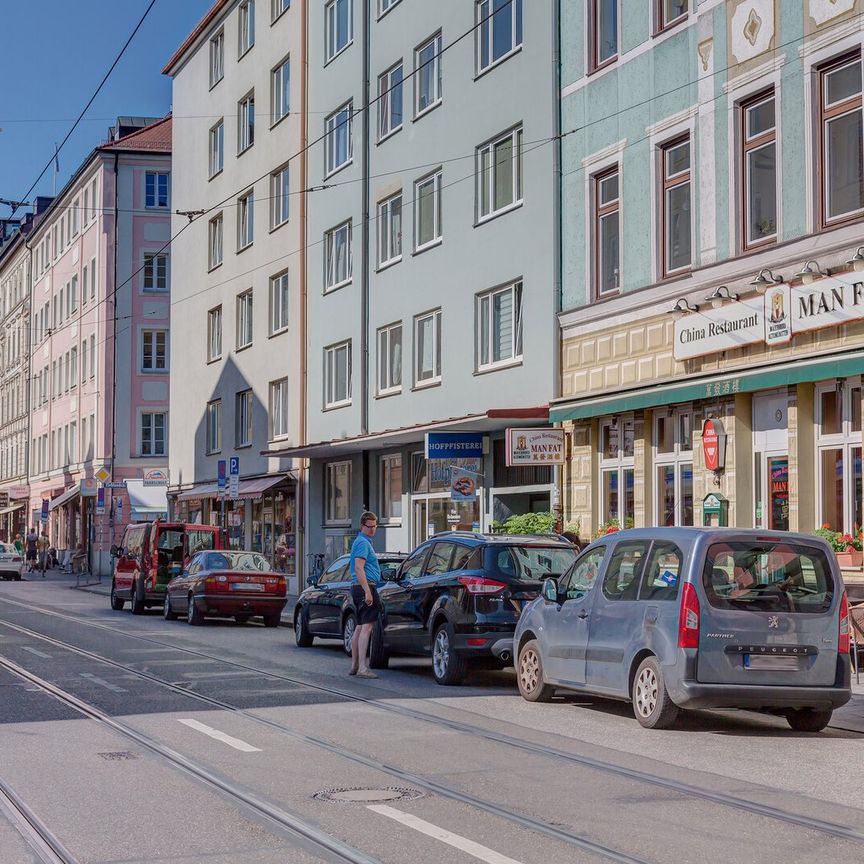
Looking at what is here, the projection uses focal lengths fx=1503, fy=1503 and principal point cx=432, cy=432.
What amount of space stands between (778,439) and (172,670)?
344 inches

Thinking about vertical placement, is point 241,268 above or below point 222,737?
above

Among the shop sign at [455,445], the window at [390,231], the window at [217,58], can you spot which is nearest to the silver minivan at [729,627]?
the shop sign at [455,445]

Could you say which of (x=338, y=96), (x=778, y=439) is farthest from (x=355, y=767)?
(x=338, y=96)

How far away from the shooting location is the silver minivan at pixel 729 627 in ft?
39.2

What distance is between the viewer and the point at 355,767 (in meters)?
9.83

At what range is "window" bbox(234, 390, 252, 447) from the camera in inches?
1731

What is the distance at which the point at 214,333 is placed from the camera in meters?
47.4

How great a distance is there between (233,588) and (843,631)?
1640 centimetres

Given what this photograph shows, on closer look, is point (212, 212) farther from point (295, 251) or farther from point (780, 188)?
point (780, 188)

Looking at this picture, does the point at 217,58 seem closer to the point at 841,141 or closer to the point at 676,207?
the point at 676,207

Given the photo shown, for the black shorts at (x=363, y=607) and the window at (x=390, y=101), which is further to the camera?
the window at (x=390, y=101)

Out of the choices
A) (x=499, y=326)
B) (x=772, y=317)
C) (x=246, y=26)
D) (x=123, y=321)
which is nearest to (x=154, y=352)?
(x=123, y=321)

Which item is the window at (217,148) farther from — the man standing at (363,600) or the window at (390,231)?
the man standing at (363,600)

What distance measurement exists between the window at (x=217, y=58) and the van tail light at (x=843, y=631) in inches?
1495
